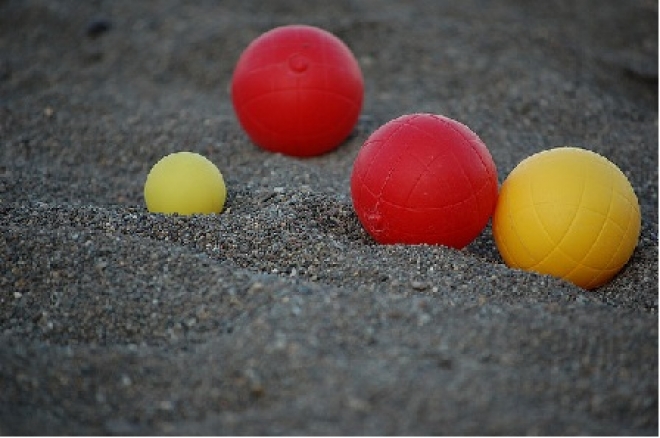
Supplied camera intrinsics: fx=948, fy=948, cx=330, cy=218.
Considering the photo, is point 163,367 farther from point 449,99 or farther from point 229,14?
point 229,14

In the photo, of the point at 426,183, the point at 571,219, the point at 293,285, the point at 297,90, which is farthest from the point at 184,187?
the point at 571,219

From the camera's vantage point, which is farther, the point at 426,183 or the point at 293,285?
the point at 426,183

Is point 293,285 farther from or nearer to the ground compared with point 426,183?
nearer to the ground

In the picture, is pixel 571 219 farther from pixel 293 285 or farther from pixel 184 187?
pixel 184 187

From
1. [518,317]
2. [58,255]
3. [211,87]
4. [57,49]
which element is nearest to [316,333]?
[518,317]

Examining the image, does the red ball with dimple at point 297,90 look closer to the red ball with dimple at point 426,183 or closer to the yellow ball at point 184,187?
the yellow ball at point 184,187

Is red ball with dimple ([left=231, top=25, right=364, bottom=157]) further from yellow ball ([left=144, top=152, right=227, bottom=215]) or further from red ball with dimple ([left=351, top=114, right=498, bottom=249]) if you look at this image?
red ball with dimple ([left=351, top=114, right=498, bottom=249])

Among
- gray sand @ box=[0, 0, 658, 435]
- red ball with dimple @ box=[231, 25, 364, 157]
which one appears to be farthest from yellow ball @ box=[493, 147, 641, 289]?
red ball with dimple @ box=[231, 25, 364, 157]
